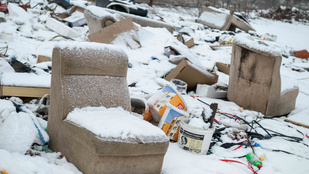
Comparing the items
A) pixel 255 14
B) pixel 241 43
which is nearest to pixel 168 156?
pixel 241 43

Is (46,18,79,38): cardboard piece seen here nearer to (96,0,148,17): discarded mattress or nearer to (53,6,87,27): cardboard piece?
(53,6,87,27): cardboard piece

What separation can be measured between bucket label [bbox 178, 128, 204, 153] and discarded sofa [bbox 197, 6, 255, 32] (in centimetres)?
1063

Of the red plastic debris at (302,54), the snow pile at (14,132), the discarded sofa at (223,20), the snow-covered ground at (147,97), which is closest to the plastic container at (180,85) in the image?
the snow-covered ground at (147,97)

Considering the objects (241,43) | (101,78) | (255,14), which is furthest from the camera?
(255,14)

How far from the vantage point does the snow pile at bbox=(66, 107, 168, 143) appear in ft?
7.16

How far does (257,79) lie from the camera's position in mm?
4520

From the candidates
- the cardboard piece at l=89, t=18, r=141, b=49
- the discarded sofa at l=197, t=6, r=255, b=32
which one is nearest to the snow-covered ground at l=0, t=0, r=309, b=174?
the cardboard piece at l=89, t=18, r=141, b=49

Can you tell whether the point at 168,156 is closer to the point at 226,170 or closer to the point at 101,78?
the point at 226,170

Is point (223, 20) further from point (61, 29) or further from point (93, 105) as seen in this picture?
point (93, 105)

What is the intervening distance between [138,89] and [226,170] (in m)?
2.12

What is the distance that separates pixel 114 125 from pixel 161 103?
119cm

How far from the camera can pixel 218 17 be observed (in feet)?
43.7

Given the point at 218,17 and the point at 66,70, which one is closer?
the point at 66,70

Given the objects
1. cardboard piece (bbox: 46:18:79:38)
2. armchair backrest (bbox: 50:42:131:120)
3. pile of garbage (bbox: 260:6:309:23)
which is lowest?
pile of garbage (bbox: 260:6:309:23)
